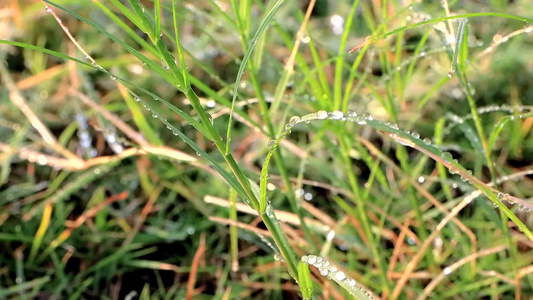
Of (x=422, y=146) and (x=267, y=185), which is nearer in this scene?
(x=422, y=146)

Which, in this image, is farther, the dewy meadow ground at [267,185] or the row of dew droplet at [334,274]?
the dewy meadow ground at [267,185]

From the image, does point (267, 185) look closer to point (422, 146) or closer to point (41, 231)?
point (422, 146)

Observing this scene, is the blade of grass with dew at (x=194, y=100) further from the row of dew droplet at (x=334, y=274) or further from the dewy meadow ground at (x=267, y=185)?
the dewy meadow ground at (x=267, y=185)

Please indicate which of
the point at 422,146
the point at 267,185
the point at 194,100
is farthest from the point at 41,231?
the point at 422,146

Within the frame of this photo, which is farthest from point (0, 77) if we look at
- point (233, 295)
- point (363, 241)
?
point (363, 241)

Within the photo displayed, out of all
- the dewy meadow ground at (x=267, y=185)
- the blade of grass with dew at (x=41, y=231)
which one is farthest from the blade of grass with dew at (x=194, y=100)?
the blade of grass with dew at (x=41, y=231)

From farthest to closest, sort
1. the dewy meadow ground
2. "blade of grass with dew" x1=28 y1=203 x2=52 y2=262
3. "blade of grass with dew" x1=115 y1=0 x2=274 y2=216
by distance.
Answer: "blade of grass with dew" x1=28 y1=203 x2=52 y2=262 < the dewy meadow ground < "blade of grass with dew" x1=115 y1=0 x2=274 y2=216

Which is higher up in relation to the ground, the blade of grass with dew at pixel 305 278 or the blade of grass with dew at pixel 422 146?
the blade of grass with dew at pixel 422 146

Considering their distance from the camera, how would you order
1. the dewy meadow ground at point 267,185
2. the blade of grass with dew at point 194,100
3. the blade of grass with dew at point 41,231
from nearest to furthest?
the blade of grass with dew at point 194,100 → the dewy meadow ground at point 267,185 → the blade of grass with dew at point 41,231

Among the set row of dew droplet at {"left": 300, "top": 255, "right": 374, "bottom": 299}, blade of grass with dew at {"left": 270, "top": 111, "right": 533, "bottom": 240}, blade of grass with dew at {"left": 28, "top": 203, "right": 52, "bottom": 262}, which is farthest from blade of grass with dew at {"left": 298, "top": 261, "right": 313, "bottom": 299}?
blade of grass with dew at {"left": 28, "top": 203, "right": 52, "bottom": 262}

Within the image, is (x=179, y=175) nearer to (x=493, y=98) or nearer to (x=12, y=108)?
(x=12, y=108)

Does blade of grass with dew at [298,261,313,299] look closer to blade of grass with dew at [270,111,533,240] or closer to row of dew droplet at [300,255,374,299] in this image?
row of dew droplet at [300,255,374,299]
